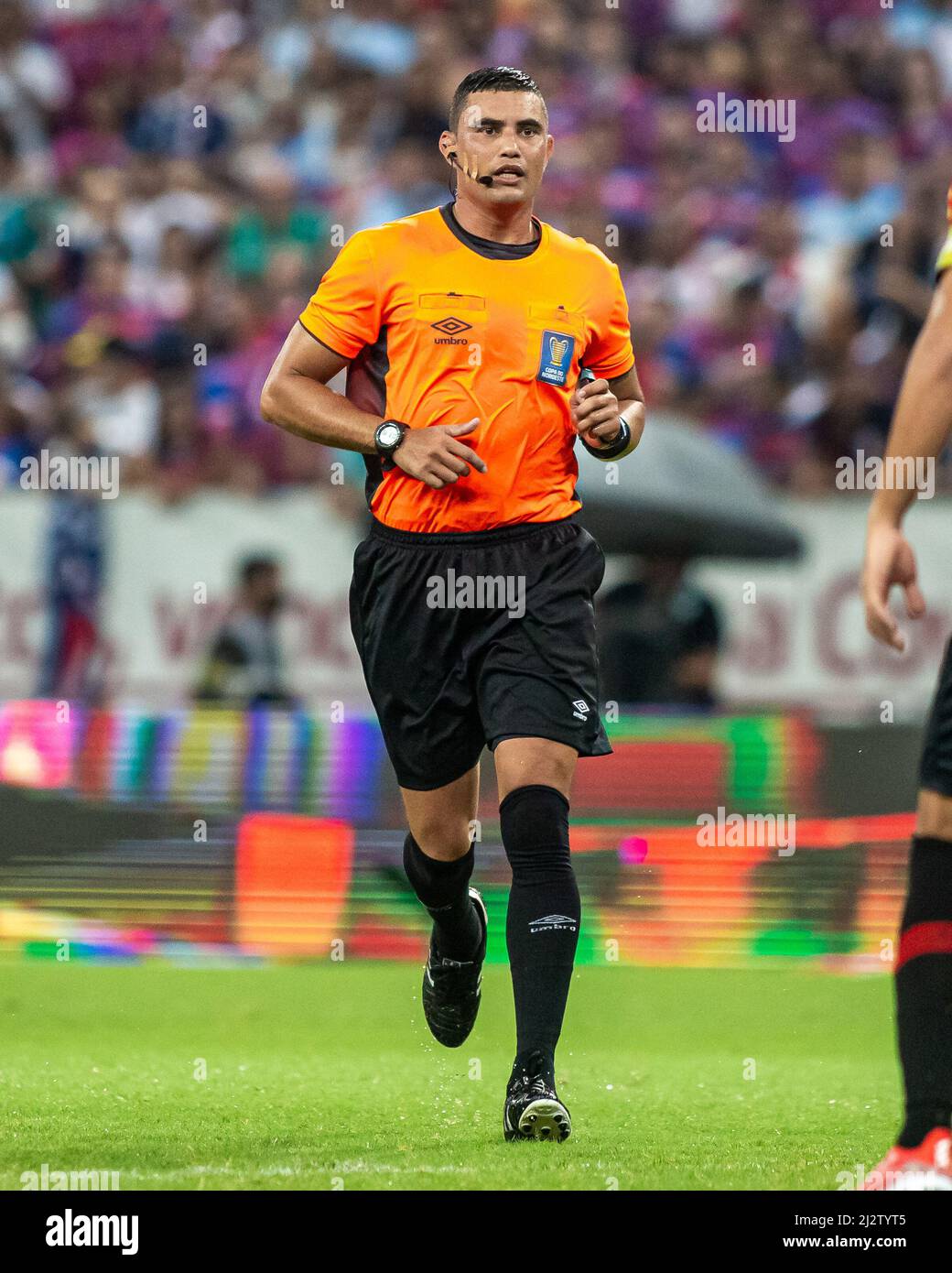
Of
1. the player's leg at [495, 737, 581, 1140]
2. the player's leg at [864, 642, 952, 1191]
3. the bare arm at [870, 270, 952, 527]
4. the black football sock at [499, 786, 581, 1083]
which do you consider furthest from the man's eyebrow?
the player's leg at [864, 642, 952, 1191]

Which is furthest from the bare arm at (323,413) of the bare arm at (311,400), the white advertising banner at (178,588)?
the white advertising banner at (178,588)

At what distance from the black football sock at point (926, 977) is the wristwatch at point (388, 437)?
1.93 metres

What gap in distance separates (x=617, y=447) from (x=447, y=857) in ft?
4.15

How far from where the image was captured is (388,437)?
5.42m

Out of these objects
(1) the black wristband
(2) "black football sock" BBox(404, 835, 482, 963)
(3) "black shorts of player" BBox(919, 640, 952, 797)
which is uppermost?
(1) the black wristband

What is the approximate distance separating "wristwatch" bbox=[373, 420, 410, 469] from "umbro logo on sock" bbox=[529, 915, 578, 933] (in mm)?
1243

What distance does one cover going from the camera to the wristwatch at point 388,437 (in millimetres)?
5402

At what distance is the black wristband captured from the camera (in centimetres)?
559

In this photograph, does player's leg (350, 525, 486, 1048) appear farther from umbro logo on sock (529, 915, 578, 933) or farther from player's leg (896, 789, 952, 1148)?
player's leg (896, 789, 952, 1148)

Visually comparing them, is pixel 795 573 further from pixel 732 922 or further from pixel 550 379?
pixel 550 379

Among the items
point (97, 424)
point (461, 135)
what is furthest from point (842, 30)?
point (461, 135)

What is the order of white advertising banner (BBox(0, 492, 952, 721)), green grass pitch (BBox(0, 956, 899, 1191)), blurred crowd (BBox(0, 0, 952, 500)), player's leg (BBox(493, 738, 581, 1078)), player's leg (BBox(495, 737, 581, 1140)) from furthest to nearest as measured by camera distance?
blurred crowd (BBox(0, 0, 952, 500))
white advertising banner (BBox(0, 492, 952, 721))
player's leg (BBox(493, 738, 581, 1078))
player's leg (BBox(495, 737, 581, 1140))
green grass pitch (BBox(0, 956, 899, 1191))

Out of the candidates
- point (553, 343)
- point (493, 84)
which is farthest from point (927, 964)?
point (493, 84)

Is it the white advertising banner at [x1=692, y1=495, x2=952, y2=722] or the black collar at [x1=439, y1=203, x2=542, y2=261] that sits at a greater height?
the black collar at [x1=439, y1=203, x2=542, y2=261]
